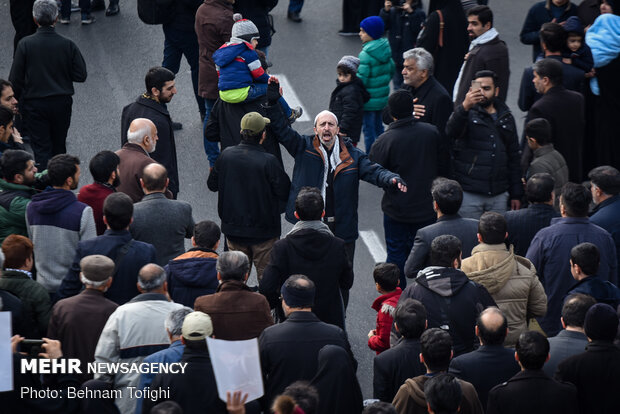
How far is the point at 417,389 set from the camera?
5547 millimetres

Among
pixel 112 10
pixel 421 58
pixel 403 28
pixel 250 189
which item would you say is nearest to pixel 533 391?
pixel 250 189

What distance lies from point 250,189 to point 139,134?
111 centimetres

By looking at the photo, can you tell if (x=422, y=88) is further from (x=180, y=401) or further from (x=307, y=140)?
(x=180, y=401)

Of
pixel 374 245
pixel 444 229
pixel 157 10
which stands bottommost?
pixel 374 245

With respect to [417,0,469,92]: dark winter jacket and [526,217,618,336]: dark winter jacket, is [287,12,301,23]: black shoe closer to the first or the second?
[417,0,469,92]: dark winter jacket

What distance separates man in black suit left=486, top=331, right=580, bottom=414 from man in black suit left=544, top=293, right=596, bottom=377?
466 mm

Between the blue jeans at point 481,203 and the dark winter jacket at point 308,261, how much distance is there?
1997mm

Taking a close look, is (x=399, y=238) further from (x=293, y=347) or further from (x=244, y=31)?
(x=293, y=347)

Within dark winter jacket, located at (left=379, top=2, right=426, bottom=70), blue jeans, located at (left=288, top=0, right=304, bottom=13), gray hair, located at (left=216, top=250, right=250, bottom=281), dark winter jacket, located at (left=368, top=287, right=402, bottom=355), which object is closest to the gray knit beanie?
dark winter jacket, located at (left=379, top=2, right=426, bottom=70)

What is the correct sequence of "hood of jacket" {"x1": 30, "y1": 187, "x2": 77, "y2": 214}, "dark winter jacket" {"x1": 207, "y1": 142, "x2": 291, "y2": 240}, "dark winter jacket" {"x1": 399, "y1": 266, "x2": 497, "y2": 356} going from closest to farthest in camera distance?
1. "dark winter jacket" {"x1": 399, "y1": 266, "x2": 497, "y2": 356}
2. "hood of jacket" {"x1": 30, "y1": 187, "x2": 77, "y2": 214}
3. "dark winter jacket" {"x1": 207, "y1": 142, "x2": 291, "y2": 240}

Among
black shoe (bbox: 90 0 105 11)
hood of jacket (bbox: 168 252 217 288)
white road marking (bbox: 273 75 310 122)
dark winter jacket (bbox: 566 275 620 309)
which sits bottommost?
dark winter jacket (bbox: 566 275 620 309)

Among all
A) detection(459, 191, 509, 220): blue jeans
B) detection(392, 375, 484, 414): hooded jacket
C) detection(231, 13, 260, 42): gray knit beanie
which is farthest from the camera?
detection(231, 13, 260, 42): gray knit beanie

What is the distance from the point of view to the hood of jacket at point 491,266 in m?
6.83

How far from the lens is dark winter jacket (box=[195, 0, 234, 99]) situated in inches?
428
